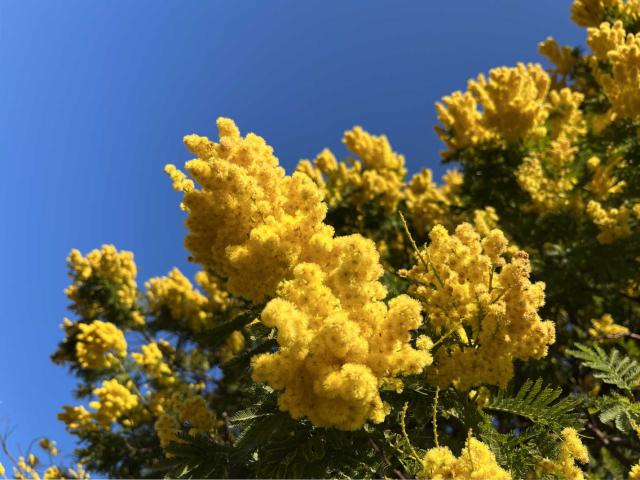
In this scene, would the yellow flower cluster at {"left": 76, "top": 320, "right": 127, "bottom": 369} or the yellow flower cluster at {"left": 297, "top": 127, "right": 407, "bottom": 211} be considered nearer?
the yellow flower cluster at {"left": 76, "top": 320, "right": 127, "bottom": 369}

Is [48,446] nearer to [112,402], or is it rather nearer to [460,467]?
[112,402]

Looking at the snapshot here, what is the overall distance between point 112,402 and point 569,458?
6077 mm

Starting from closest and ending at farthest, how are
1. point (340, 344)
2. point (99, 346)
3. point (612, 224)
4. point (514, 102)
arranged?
point (340, 344) < point (612, 224) < point (514, 102) < point (99, 346)

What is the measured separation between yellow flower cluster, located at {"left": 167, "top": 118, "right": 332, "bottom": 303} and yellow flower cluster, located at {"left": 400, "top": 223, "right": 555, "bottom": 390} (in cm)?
71

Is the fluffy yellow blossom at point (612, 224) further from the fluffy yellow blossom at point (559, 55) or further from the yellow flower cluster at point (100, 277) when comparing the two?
the yellow flower cluster at point (100, 277)

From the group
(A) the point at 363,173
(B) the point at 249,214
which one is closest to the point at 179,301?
(A) the point at 363,173

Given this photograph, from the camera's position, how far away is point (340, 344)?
184 centimetres

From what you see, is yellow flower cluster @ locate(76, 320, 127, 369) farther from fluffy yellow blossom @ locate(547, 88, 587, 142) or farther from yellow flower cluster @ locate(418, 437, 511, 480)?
fluffy yellow blossom @ locate(547, 88, 587, 142)

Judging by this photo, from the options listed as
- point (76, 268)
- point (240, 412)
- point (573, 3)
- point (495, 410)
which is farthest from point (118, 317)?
point (573, 3)

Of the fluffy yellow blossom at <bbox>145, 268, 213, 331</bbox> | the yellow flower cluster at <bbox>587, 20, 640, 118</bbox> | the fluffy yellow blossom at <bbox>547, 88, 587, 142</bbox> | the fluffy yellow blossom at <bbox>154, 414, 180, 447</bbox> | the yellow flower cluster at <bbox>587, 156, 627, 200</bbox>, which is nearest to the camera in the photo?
the yellow flower cluster at <bbox>587, 20, 640, 118</bbox>

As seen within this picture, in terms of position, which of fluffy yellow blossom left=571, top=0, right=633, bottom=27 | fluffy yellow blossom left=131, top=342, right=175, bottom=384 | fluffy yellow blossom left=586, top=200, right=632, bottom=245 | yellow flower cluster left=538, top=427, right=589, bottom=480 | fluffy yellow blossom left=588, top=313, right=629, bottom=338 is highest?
fluffy yellow blossom left=571, top=0, right=633, bottom=27

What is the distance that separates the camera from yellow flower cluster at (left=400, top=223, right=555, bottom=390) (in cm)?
238

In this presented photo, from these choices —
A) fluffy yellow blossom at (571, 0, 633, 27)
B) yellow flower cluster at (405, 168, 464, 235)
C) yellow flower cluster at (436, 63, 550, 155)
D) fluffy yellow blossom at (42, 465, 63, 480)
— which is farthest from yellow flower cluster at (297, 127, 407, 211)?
fluffy yellow blossom at (42, 465, 63, 480)

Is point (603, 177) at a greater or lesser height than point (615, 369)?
greater
